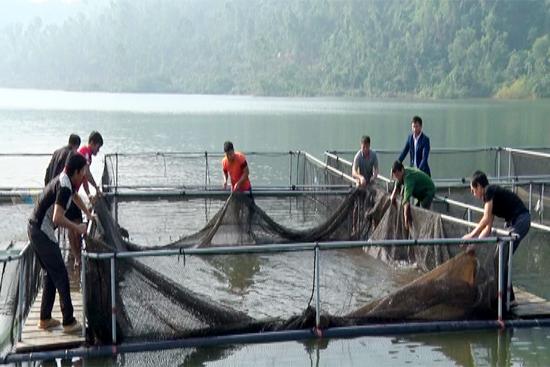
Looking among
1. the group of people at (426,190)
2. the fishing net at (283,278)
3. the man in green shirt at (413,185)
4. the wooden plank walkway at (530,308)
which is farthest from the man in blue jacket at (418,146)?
the wooden plank walkway at (530,308)

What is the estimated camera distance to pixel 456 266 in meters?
8.91

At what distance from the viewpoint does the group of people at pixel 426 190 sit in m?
9.12

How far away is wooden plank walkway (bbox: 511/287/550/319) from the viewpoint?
30.0ft

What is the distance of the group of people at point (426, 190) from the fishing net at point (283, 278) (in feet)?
0.96

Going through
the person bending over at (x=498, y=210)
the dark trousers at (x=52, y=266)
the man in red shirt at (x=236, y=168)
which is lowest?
the dark trousers at (x=52, y=266)

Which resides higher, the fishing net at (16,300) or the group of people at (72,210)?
the group of people at (72,210)

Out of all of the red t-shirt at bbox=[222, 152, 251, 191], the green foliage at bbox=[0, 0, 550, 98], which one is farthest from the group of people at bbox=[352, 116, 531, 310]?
the green foliage at bbox=[0, 0, 550, 98]

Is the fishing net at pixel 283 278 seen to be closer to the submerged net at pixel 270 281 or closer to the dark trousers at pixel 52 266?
the submerged net at pixel 270 281

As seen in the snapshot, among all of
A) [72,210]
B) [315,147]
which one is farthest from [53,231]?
[315,147]

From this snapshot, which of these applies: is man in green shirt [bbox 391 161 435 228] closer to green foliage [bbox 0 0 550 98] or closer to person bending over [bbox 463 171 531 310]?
person bending over [bbox 463 171 531 310]

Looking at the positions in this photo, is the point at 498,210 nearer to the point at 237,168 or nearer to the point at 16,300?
the point at 237,168

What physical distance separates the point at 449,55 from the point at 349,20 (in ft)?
118

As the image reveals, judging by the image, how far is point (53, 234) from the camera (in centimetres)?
841

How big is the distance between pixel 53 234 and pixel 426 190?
540cm
